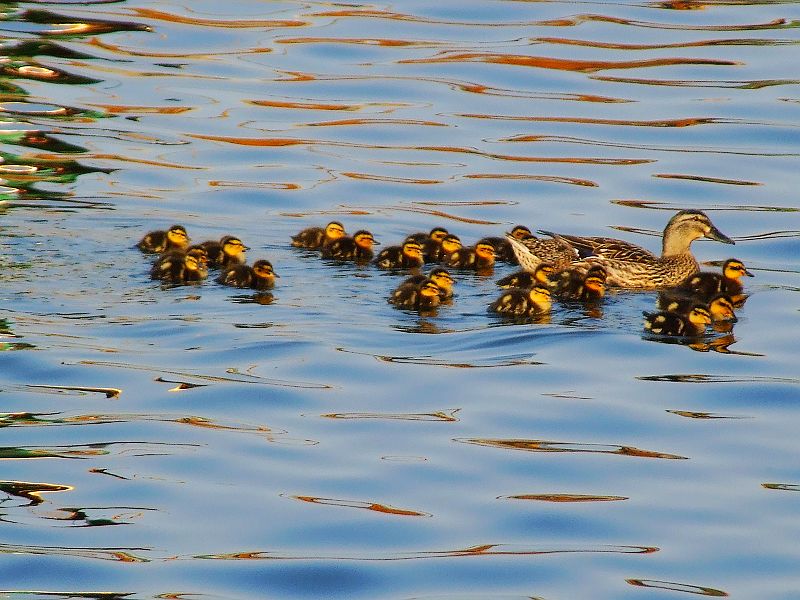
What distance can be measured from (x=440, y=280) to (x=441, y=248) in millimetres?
1166

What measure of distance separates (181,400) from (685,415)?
81.5 inches

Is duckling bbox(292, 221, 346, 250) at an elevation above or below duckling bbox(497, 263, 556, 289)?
above

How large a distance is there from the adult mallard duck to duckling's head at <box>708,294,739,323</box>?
89 centimetres

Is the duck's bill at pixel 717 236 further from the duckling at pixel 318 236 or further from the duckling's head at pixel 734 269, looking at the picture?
the duckling at pixel 318 236

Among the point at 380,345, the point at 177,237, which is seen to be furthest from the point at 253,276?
the point at 380,345

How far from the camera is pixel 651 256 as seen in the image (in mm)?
9445

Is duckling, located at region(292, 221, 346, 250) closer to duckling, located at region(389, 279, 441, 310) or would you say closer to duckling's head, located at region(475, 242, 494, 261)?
duckling's head, located at region(475, 242, 494, 261)

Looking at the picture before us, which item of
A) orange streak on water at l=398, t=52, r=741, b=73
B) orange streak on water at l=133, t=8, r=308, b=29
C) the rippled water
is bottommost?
the rippled water

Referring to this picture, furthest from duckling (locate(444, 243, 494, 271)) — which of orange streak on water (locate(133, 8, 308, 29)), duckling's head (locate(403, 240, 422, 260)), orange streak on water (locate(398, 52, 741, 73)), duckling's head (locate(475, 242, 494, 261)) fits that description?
orange streak on water (locate(133, 8, 308, 29))

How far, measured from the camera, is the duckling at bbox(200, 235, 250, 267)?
9156 mm

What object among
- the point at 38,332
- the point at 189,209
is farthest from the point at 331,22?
the point at 38,332

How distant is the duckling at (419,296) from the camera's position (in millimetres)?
8336

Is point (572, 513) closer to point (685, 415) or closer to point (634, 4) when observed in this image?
point (685, 415)

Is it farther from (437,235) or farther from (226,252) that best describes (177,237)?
(437,235)
